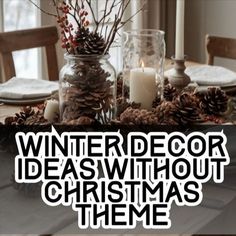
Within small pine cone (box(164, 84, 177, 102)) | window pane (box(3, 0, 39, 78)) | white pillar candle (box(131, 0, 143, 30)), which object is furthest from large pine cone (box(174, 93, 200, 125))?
white pillar candle (box(131, 0, 143, 30))

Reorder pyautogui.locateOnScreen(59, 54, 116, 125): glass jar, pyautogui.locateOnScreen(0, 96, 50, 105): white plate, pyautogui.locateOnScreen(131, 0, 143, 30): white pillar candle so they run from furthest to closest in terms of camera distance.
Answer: pyautogui.locateOnScreen(131, 0, 143, 30): white pillar candle < pyautogui.locateOnScreen(0, 96, 50, 105): white plate < pyautogui.locateOnScreen(59, 54, 116, 125): glass jar

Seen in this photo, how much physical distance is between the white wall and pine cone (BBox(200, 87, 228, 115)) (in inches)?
76.0

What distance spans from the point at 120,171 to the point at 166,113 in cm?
30

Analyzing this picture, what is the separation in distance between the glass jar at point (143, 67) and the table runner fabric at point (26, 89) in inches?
12.8

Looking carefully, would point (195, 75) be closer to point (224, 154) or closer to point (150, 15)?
point (224, 154)

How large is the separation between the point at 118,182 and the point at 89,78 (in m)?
0.27

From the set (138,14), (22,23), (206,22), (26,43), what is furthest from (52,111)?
(206,22)

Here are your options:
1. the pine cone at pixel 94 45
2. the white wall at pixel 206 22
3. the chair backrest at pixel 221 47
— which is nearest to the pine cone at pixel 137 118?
the pine cone at pixel 94 45

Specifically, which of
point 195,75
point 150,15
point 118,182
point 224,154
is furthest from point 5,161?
point 150,15

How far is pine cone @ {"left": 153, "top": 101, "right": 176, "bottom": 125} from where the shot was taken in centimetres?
133

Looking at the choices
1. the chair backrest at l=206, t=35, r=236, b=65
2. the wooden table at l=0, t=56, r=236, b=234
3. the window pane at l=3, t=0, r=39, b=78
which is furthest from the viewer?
the window pane at l=3, t=0, r=39, b=78

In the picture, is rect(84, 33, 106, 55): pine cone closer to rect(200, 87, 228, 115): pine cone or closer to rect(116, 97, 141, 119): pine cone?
rect(116, 97, 141, 119): pine cone

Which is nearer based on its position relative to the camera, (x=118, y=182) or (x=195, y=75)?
(x=118, y=182)

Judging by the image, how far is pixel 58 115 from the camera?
4.45 ft
